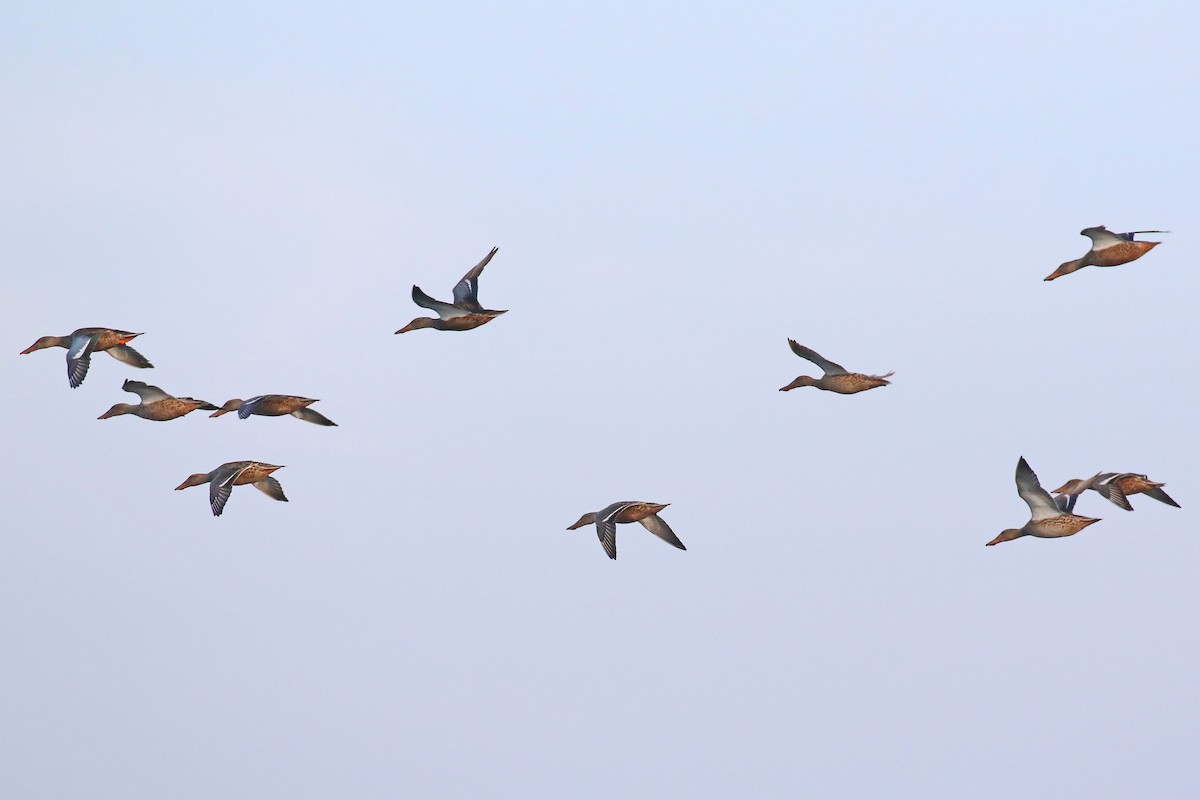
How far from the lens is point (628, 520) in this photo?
28031 mm

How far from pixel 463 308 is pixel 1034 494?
31.0 ft

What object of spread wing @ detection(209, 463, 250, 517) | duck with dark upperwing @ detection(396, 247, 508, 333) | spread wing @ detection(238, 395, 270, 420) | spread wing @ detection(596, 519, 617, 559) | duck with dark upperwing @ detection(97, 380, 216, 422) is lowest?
spread wing @ detection(596, 519, 617, 559)

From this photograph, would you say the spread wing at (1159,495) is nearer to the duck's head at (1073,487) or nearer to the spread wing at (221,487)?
the duck's head at (1073,487)

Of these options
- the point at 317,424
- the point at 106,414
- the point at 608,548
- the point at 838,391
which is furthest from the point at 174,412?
the point at 838,391

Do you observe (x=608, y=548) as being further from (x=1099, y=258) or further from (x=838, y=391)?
(x=1099, y=258)

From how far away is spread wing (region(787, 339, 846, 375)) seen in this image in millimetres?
27578

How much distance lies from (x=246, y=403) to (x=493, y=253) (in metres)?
4.75

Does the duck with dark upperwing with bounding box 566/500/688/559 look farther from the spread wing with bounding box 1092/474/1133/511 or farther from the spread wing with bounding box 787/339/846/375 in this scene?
the spread wing with bounding box 1092/474/1133/511

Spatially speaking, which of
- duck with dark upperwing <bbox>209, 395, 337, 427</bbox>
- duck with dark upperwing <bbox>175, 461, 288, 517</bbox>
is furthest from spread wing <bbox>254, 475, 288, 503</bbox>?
duck with dark upperwing <bbox>209, 395, 337, 427</bbox>

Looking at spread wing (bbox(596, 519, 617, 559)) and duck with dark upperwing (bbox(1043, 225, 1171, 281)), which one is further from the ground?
duck with dark upperwing (bbox(1043, 225, 1171, 281))

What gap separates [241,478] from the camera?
2831 centimetres

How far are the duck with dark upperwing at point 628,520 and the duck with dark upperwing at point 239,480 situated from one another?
17.4 feet

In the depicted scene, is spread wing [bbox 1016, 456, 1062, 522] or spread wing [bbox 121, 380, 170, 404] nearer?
spread wing [bbox 1016, 456, 1062, 522]

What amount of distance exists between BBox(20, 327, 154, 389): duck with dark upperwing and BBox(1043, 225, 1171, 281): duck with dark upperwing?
610 inches
